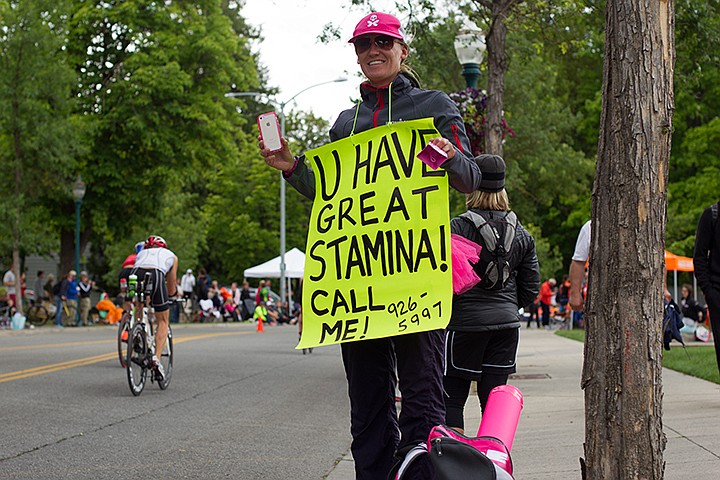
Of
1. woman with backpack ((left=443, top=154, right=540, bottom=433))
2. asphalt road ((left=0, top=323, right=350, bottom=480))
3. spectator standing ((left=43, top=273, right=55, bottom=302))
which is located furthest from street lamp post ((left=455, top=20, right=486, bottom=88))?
spectator standing ((left=43, top=273, right=55, bottom=302))

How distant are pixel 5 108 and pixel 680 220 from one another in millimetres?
23761

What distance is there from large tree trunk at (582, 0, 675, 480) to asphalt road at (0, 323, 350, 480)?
2775mm

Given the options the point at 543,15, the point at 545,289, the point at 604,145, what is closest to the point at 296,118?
the point at 545,289

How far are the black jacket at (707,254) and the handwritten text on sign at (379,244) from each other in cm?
480

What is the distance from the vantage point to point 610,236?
4.38 metres

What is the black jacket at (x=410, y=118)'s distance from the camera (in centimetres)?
415

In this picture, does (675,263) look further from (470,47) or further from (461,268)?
(461,268)

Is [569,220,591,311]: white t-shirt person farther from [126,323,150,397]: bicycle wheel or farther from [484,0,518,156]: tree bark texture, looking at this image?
[126,323,150,397]: bicycle wheel

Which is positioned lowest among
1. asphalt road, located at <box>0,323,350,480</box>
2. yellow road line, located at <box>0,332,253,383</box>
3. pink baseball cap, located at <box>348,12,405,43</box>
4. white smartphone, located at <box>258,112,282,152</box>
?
asphalt road, located at <box>0,323,350,480</box>

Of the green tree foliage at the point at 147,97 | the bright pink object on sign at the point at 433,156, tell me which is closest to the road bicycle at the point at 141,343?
the bright pink object on sign at the point at 433,156

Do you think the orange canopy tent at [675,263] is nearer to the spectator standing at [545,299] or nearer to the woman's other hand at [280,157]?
the spectator standing at [545,299]

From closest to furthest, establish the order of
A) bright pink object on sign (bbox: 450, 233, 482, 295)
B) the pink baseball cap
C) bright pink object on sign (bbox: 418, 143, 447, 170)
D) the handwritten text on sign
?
bright pink object on sign (bbox: 418, 143, 447, 170)
the handwritten text on sign
bright pink object on sign (bbox: 450, 233, 482, 295)
the pink baseball cap

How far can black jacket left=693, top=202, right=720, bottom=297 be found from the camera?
334 inches

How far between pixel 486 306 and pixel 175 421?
4.26 meters
